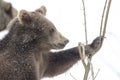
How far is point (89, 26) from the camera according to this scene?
8.27 metres

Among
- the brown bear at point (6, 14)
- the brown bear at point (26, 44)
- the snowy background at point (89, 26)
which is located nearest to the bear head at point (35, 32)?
the brown bear at point (26, 44)

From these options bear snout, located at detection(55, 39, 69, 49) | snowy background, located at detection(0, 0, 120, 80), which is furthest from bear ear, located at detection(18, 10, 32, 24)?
snowy background, located at detection(0, 0, 120, 80)

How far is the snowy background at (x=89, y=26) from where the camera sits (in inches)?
273

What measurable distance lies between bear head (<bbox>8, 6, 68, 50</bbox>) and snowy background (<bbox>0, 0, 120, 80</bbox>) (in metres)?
2.02

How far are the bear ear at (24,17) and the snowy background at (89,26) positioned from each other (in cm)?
212

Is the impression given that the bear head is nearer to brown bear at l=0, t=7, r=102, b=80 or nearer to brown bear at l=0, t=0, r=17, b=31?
brown bear at l=0, t=7, r=102, b=80

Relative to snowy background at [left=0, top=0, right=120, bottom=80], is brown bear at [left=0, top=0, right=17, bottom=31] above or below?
above

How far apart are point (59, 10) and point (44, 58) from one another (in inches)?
162

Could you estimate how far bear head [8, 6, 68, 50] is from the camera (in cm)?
441

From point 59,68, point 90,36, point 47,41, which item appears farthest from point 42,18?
point 90,36

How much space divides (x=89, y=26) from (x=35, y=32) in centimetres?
388

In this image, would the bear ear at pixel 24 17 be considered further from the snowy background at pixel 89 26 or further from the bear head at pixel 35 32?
the snowy background at pixel 89 26

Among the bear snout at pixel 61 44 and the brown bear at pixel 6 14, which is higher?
the brown bear at pixel 6 14

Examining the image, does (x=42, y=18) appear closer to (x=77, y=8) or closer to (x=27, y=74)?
(x=27, y=74)
